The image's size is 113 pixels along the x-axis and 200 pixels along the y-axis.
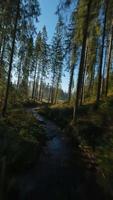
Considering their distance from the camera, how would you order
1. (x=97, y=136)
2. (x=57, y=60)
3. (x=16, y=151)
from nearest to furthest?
(x=16, y=151), (x=97, y=136), (x=57, y=60)

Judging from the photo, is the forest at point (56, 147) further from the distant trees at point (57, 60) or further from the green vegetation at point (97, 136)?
the distant trees at point (57, 60)

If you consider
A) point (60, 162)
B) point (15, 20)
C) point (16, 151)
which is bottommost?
point (60, 162)

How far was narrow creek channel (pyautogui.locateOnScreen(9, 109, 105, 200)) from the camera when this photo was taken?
391 inches

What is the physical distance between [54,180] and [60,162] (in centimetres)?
246

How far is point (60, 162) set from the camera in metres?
13.8

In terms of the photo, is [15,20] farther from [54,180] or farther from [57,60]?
[57,60]

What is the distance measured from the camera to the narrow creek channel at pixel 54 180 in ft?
32.6

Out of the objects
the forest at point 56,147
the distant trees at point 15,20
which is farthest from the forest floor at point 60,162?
the distant trees at point 15,20

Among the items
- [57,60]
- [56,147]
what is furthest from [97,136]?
[57,60]

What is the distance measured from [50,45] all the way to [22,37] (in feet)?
115

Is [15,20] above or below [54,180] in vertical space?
above

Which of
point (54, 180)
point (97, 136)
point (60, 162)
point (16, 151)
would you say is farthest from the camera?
point (97, 136)

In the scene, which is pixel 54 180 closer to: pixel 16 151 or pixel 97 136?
pixel 16 151

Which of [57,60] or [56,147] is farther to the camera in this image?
[57,60]
